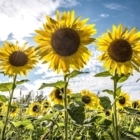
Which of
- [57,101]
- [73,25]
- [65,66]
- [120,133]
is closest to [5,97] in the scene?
[65,66]

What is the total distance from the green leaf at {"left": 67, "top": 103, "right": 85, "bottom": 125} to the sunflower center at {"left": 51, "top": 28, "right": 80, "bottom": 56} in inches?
33.5

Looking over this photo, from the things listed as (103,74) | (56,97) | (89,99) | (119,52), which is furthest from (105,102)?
(89,99)

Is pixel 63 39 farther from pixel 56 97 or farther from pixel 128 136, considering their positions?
pixel 56 97

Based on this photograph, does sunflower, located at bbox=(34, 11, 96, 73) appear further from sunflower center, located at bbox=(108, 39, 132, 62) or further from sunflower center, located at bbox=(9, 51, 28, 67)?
sunflower center, located at bbox=(9, 51, 28, 67)

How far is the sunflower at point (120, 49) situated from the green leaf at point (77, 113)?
134cm

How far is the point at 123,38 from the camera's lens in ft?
15.4

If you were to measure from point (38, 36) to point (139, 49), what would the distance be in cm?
153

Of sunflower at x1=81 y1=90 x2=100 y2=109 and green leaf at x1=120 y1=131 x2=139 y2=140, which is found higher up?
sunflower at x1=81 y1=90 x2=100 y2=109

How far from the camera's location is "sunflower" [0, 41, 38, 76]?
17.7ft

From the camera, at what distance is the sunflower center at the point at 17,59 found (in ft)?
18.0

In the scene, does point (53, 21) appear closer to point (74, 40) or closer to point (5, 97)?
point (74, 40)

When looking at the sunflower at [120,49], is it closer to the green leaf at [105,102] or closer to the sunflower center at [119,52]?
the sunflower center at [119,52]

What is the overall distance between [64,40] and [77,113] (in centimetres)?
102

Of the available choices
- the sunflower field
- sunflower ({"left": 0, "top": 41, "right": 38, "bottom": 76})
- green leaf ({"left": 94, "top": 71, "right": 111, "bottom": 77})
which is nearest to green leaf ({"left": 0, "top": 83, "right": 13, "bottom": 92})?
the sunflower field
